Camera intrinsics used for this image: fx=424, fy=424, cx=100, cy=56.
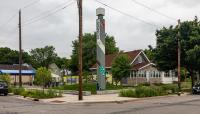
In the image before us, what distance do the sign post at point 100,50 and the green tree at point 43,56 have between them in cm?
9632

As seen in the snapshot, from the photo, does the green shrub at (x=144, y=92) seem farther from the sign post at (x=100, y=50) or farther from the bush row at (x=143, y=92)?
the sign post at (x=100, y=50)

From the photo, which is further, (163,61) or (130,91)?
(163,61)

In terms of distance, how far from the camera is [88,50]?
9244 centimetres

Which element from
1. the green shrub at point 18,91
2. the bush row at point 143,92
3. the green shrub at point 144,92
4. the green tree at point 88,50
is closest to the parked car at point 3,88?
the green shrub at point 18,91

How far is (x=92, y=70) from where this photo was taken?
7931 cm

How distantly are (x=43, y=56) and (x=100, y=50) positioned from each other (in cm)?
9875

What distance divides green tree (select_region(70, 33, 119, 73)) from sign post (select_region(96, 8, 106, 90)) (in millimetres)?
47480

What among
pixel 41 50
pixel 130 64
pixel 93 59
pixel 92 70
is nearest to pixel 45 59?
pixel 41 50

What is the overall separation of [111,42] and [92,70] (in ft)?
85.6

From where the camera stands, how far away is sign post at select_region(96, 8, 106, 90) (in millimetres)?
42406

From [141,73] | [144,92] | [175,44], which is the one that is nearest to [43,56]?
[141,73]

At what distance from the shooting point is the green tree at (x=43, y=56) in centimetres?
13838

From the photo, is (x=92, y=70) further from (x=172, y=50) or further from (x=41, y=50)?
(x=41, y=50)

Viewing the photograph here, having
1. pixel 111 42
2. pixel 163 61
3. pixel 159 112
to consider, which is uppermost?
pixel 111 42
